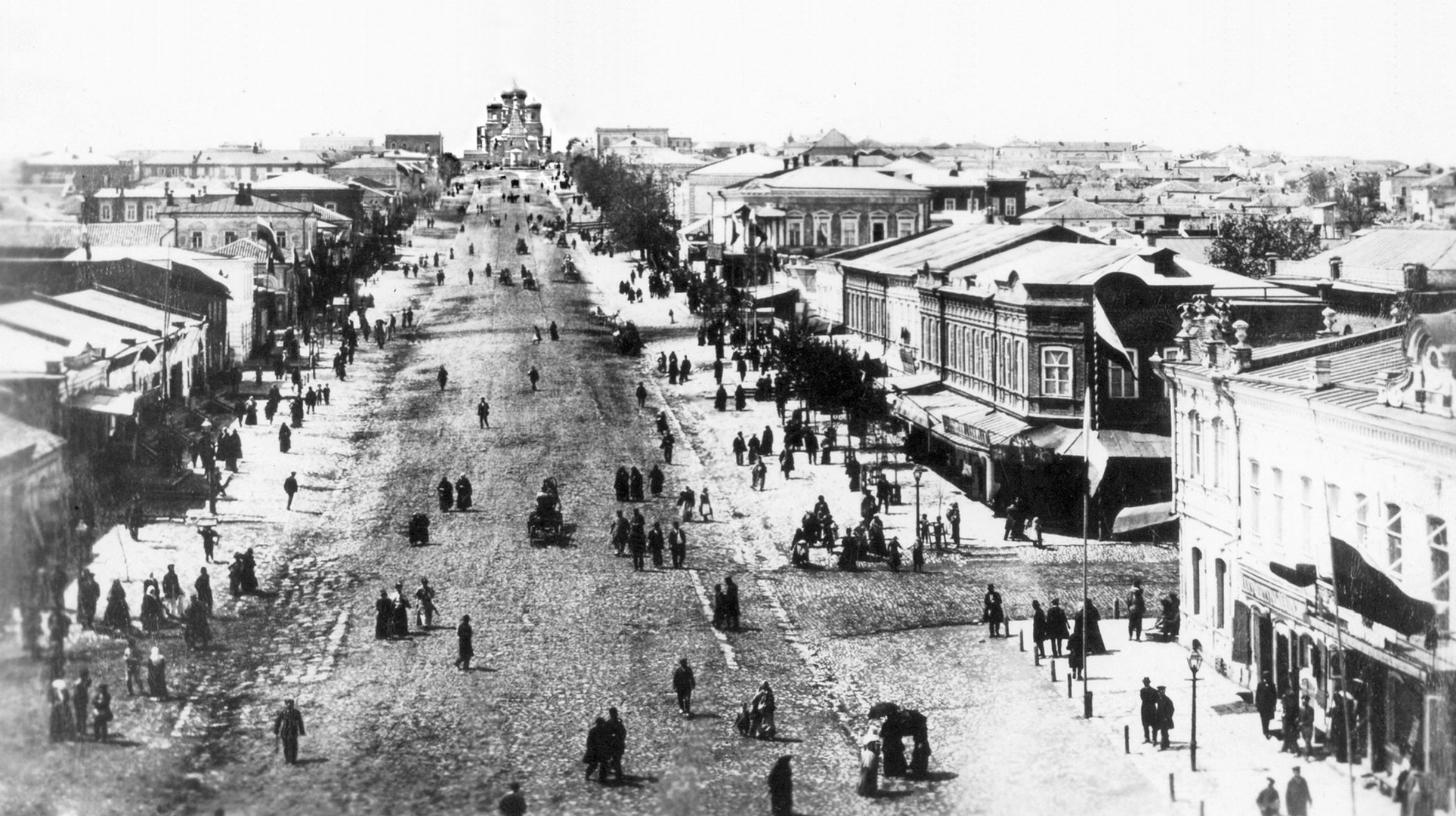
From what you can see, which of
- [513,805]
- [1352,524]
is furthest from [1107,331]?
[513,805]

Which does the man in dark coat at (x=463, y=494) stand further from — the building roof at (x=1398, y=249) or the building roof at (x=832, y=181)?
the building roof at (x=832, y=181)

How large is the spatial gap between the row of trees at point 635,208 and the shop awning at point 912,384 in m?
43.9

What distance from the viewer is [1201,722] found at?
2502 cm

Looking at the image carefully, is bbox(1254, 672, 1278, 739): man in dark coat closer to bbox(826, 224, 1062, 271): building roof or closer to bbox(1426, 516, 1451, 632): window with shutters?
bbox(1426, 516, 1451, 632): window with shutters

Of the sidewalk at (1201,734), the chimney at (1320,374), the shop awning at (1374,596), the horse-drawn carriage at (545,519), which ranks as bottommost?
the sidewalk at (1201,734)

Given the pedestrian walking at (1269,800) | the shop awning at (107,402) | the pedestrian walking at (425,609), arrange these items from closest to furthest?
the pedestrian walking at (1269,800) → the pedestrian walking at (425,609) → the shop awning at (107,402)

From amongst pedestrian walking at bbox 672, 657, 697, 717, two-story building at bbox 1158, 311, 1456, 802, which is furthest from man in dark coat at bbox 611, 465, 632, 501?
pedestrian walking at bbox 672, 657, 697, 717

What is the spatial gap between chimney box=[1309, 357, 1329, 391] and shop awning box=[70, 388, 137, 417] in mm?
23426

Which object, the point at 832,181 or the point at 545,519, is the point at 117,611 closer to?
the point at 545,519

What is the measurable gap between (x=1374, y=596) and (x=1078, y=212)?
82353 mm

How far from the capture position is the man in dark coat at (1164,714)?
23.6m

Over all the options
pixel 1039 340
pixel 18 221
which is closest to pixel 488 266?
pixel 1039 340

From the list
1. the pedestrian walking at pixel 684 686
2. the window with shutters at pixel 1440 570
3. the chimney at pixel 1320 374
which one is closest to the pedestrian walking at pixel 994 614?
the pedestrian walking at pixel 684 686

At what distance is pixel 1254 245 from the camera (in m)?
78.0
